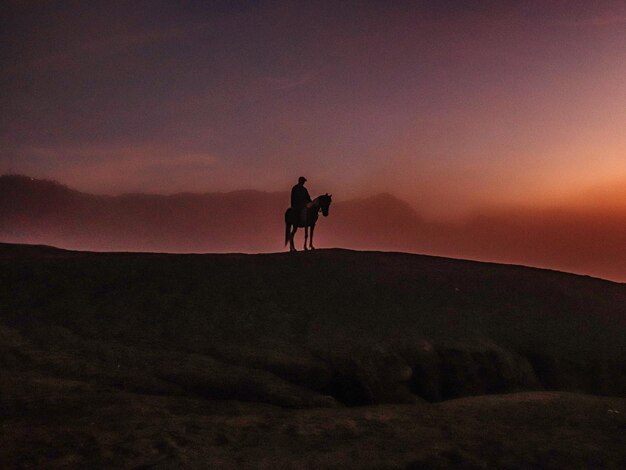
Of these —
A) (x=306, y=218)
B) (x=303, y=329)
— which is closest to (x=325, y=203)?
(x=306, y=218)

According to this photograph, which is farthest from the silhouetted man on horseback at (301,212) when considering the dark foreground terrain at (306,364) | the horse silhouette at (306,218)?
the dark foreground terrain at (306,364)

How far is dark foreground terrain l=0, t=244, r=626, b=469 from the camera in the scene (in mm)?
4125

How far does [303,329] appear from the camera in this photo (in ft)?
28.6

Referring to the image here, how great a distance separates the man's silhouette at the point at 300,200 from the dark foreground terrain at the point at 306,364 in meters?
3.01

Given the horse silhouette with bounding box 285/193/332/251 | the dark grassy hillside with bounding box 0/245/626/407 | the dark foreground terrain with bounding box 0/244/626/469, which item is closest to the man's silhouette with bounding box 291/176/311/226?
the horse silhouette with bounding box 285/193/332/251

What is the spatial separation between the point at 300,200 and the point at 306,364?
10210 mm

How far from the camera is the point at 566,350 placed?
957cm

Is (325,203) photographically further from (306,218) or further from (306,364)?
(306,364)

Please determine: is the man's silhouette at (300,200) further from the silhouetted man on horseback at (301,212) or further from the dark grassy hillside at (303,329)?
the dark grassy hillside at (303,329)

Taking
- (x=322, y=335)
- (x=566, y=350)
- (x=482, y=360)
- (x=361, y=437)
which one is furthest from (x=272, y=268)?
(x=361, y=437)

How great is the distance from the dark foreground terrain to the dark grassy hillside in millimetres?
36

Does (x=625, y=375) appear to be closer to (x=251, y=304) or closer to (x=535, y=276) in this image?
(x=535, y=276)

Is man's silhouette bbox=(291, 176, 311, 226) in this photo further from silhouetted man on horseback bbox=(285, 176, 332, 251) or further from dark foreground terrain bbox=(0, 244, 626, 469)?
dark foreground terrain bbox=(0, 244, 626, 469)

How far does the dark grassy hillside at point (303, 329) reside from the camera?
6.74 metres
